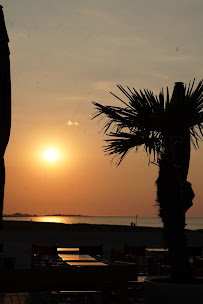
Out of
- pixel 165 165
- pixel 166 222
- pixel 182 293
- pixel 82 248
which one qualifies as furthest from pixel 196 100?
pixel 82 248

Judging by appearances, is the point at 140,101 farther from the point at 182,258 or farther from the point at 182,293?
the point at 182,293

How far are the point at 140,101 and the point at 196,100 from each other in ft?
2.29

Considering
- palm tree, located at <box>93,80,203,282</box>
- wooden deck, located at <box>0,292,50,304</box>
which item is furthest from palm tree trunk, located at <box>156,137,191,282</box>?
wooden deck, located at <box>0,292,50,304</box>

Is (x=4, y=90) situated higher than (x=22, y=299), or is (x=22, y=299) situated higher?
(x=4, y=90)

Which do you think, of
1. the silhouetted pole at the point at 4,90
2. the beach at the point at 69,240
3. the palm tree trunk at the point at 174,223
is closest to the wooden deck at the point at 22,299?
the palm tree trunk at the point at 174,223

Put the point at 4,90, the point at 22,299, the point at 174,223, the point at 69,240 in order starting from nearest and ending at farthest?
the point at 4,90, the point at 174,223, the point at 22,299, the point at 69,240

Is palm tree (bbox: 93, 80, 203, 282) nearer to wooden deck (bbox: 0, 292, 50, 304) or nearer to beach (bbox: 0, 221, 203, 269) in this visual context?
wooden deck (bbox: 0, 292, 50, 304)

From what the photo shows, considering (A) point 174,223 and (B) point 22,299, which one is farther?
(B) point 22,299

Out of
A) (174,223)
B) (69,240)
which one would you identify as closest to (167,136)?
(174,223)

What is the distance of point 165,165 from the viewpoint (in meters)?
6.75

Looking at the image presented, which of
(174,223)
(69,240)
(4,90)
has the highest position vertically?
(69,240)

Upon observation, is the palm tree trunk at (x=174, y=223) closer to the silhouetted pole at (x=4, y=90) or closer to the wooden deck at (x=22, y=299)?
the silhouetted pole at (x=4, y=90)

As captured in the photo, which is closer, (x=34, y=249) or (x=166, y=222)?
(x=166, y=222)

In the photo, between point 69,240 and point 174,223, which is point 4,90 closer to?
point 174,223
